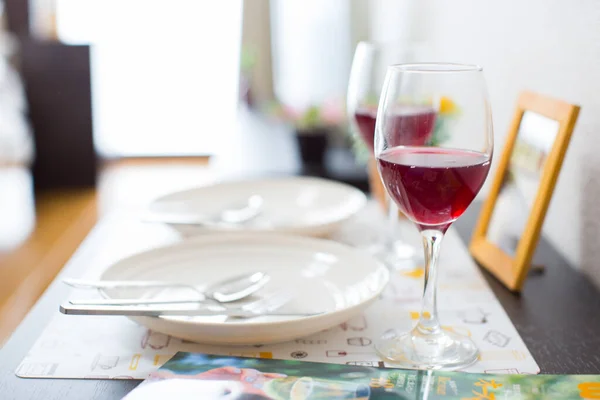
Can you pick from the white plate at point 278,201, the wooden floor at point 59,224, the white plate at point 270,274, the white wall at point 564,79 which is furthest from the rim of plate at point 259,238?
the wooden floor at point 59,224

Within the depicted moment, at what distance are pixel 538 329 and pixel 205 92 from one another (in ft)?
14.0

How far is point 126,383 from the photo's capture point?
74 cm

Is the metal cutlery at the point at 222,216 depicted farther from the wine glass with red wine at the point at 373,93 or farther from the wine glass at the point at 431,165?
the wine glass at the point at 431,165

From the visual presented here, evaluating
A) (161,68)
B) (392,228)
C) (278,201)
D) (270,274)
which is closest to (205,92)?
(161,68)

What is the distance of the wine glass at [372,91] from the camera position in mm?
1170

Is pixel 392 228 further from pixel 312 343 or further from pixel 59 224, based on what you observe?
pixel 59 224

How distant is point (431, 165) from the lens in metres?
0.75

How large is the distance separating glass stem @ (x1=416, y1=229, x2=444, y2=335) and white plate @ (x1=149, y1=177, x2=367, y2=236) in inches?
15.0

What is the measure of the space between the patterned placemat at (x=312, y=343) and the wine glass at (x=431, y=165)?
0.04m

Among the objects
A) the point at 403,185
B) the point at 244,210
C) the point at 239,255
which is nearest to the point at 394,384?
the point at 403,185

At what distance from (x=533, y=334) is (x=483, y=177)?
0.72ft

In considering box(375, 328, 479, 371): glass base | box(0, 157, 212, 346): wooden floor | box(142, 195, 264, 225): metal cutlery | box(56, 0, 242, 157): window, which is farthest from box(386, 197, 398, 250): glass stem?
box(56, 0, 242, 157): window

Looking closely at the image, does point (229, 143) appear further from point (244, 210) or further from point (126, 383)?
point (126, 383)

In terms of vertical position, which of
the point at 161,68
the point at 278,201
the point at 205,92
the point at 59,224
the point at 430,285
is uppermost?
the point at 430,285
